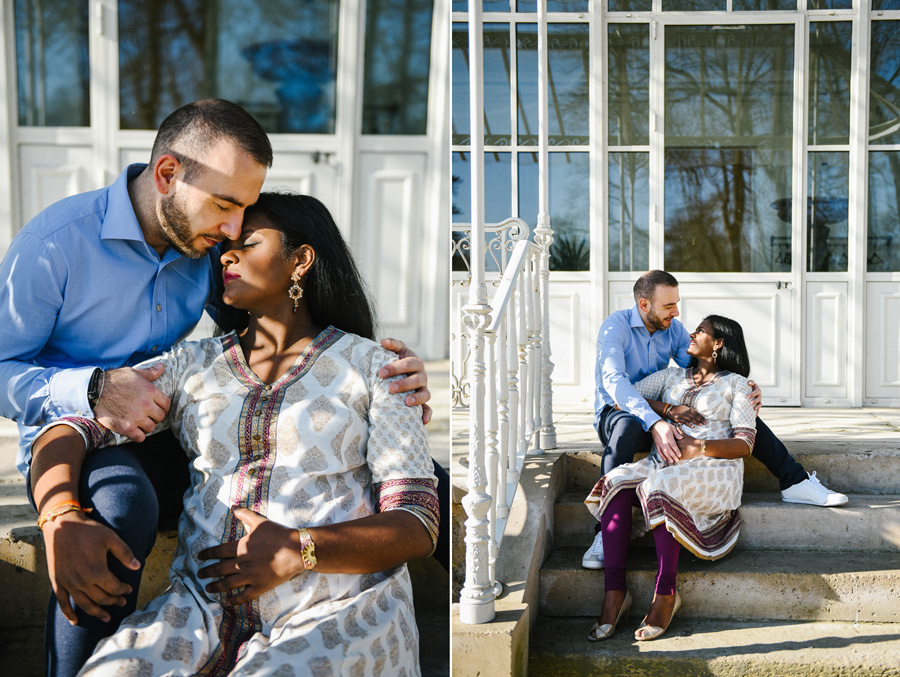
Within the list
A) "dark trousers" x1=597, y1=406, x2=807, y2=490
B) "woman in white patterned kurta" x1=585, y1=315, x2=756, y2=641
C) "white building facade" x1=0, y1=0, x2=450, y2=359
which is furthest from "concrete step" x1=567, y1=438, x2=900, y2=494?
"white building facade" x1=0, y1=0, x2=450, y2=359

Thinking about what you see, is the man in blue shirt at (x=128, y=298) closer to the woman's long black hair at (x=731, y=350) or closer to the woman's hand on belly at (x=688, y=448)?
the woman's hand on belly at (x=688, y=448)

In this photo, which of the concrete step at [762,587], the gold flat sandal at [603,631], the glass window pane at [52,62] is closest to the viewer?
the glass window pane at [52,62]

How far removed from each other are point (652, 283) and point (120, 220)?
2052 mm

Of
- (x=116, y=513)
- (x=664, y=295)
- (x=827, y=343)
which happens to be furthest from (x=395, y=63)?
(x=827, y=343)

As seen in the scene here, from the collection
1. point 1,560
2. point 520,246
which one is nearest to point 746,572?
point 520,246

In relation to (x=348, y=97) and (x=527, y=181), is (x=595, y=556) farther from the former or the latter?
(x=527, y=181)

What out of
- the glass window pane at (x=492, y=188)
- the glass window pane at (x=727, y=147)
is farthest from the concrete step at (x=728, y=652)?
the glass window pane at (x=492, y=188)

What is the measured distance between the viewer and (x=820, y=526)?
8.96 feet

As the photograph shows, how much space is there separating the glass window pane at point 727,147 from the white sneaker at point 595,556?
96.4 inches

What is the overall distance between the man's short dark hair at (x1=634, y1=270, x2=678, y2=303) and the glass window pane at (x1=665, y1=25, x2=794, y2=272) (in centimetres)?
168

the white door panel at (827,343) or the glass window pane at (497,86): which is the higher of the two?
the glass window pane at (497,86)

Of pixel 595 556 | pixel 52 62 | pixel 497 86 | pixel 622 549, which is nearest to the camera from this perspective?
pixel 52 62

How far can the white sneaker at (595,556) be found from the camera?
2.57m

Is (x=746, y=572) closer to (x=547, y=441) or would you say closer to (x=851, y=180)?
(x=547, y=441)
